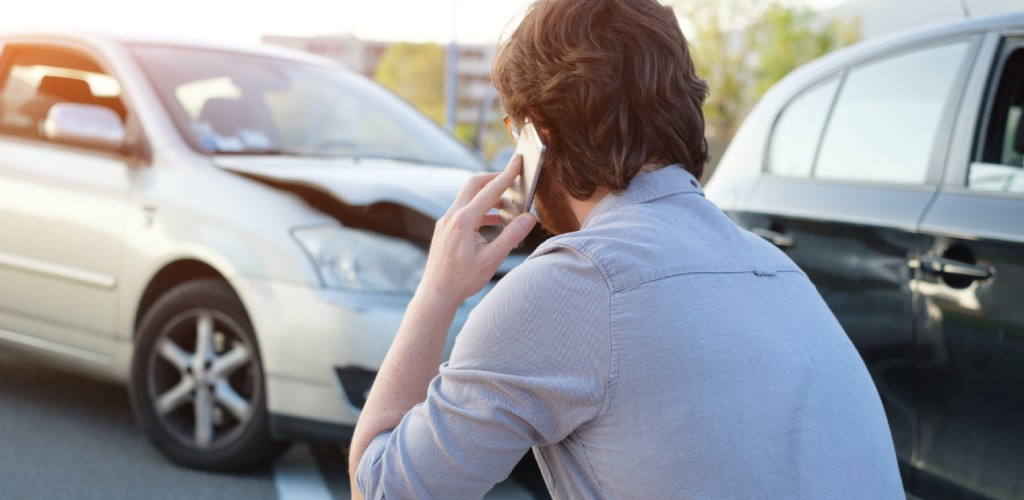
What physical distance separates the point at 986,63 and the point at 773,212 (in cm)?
75

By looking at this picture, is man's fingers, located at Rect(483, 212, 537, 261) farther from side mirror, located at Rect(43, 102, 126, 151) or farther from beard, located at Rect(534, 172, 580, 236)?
side mirror, located at Rect(43, 102, 126, 151)

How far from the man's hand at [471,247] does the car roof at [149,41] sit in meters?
3.67

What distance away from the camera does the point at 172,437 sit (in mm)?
4355

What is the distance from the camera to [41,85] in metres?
5.43

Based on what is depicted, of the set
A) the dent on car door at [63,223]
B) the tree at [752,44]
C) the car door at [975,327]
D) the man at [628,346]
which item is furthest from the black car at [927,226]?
the tree at [752,44]

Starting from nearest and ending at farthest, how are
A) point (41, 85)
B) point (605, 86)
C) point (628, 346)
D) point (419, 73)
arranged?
point (628, 346) < point (605, 86) < point (41, 85) < point (419, 73)

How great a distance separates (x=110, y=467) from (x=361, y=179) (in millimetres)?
1340

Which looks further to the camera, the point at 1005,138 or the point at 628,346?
the point at 1005,138

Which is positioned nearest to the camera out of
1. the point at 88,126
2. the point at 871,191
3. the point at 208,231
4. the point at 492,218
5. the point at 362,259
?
the point at 492,218

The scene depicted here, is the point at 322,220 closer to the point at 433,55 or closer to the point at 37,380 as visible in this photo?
the point at 37,380

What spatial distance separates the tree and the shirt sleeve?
5387 cm

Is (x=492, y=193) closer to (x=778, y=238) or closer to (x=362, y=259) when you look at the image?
(x=778, y=238)

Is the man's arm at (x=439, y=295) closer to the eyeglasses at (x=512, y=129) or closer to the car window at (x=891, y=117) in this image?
the eyeglasses at (x=512, y=129)

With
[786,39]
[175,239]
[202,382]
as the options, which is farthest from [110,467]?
[786,39]
